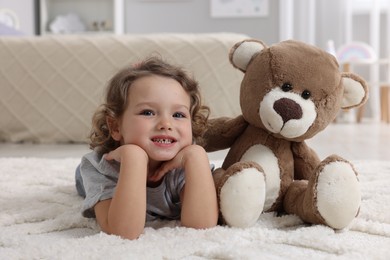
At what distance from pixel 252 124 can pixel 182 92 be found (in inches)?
6.0

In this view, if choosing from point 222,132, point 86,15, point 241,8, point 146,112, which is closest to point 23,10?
point 86,15

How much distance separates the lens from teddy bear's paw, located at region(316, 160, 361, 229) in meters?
0.80

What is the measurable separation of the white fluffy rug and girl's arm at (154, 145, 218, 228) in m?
0.02

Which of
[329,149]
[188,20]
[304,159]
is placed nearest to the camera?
[304,159]

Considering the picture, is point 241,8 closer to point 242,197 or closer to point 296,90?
point 296,90

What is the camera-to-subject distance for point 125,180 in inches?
31.0

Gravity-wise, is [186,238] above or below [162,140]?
below

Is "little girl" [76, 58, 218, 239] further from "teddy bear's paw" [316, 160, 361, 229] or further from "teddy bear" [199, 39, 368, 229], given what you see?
"teddy bear's paw" [316, 160, 361, 229]

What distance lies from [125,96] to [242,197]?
26 centimetres

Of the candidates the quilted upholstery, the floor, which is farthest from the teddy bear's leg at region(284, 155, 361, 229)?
the quilted upholstery

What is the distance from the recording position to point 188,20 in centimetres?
461

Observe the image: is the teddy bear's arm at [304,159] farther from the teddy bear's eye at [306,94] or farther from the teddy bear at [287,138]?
the teddy bear's eye at [306,94]

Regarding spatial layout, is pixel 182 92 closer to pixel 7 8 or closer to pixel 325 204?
pixel 325 204

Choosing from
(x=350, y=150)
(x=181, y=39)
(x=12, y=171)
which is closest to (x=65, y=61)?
(x=181, y=39)
